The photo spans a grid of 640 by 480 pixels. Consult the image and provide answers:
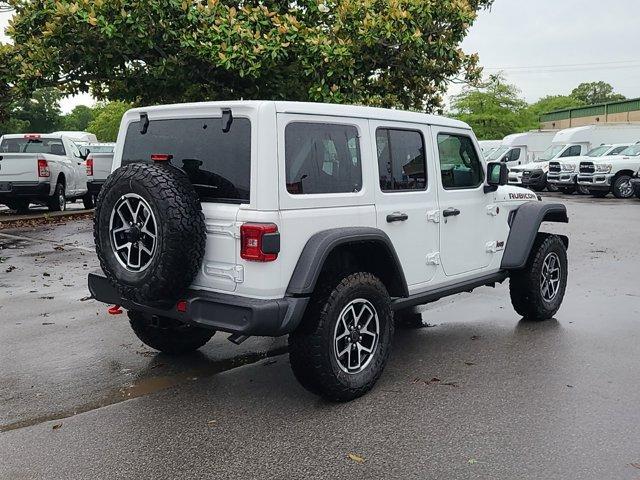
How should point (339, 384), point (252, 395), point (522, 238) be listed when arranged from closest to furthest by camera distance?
point (339, 384) < point (252, 395) < point (522, 238)

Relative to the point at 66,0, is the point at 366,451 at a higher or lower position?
lower

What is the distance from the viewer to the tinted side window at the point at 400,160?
15.7 feet

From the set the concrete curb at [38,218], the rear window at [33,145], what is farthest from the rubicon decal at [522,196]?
the rear window at [33,145]

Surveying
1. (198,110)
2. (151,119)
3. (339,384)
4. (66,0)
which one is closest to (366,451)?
(339,384)

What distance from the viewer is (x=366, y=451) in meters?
3.64

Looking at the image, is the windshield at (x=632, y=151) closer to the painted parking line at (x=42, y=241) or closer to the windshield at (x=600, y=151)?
the windshield at (x=600, y=151)

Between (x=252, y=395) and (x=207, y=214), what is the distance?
1.27 m

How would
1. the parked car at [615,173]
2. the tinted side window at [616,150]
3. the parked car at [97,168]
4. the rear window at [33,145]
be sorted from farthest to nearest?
the tinted side window at [616,150] < the parked car at [615,173] < the rear window at [33,145] < the parked car at [97,168]

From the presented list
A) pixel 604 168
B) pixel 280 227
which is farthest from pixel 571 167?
pixel 280 227

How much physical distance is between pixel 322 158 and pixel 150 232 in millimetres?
1181

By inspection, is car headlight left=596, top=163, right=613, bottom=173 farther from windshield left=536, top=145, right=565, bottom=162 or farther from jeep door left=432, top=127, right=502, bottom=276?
jeep door left=432, top=127, right=502, bottom=276

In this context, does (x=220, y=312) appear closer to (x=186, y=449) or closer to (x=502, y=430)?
(x=186, y=449)

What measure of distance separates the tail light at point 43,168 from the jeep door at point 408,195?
1237 centimetres

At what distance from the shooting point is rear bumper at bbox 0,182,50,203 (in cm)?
1518
